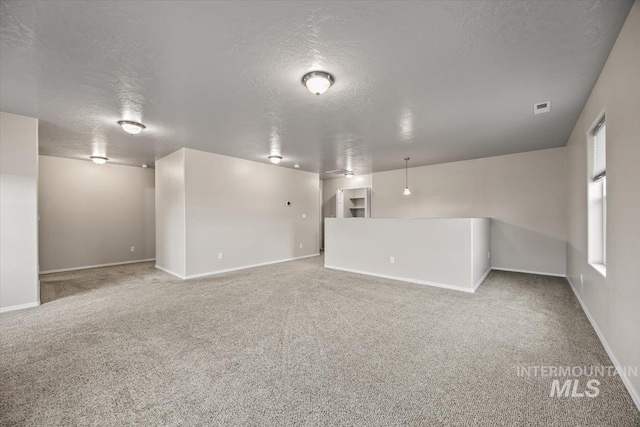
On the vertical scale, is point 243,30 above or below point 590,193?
above

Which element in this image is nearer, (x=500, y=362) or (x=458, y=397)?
(x=458, y=397)

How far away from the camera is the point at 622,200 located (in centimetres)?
202

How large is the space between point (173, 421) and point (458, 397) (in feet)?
6.12

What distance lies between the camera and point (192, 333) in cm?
283

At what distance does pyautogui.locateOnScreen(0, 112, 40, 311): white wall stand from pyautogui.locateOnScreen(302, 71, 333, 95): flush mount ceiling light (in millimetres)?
3967

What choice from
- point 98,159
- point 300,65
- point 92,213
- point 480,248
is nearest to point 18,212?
point 98,159

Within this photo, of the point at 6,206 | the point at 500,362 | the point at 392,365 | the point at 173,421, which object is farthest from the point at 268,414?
the point at 6,206

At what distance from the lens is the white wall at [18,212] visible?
137 inches

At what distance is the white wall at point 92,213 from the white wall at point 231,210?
157 cm

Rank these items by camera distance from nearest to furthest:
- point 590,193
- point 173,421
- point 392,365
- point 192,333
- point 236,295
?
1. point 173,421
2. point 392,365
3. point 192,333
4. point 590,193
5. point 236,295

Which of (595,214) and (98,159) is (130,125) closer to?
(98,159)

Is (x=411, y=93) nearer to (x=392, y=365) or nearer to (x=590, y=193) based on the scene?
(x=590, y=193)

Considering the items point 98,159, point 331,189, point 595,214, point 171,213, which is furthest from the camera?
point 331,189

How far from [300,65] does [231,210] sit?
424 centimetres
